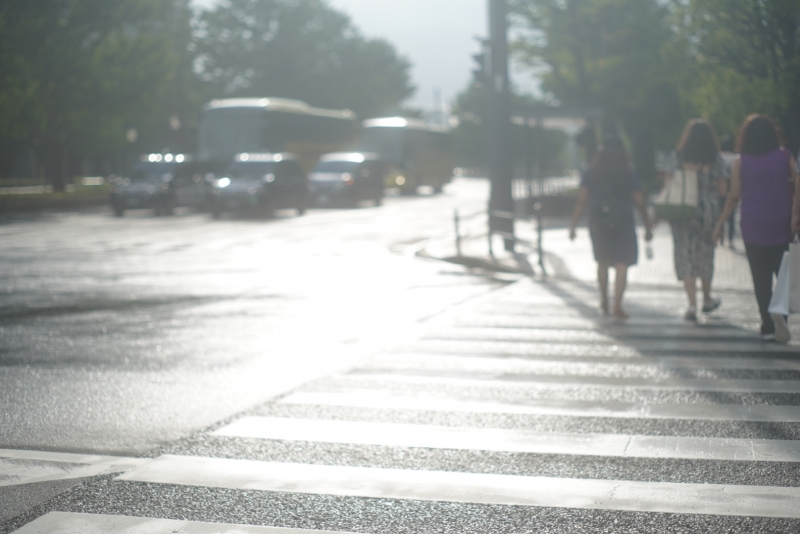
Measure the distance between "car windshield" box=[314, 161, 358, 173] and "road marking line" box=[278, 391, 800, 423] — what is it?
31119 mm

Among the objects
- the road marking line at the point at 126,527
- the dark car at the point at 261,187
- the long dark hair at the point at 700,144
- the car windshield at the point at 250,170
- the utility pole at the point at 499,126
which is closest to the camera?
the road marking line at the point at 126,527

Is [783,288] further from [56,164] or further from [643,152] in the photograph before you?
[643,152]

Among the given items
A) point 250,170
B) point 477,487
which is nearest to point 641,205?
point 477,487

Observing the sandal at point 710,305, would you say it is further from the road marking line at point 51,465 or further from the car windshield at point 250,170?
the car windshield at point 250,170

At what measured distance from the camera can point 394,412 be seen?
6129 millimetres

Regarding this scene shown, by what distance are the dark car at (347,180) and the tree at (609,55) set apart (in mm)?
14802

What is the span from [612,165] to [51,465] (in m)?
6.68

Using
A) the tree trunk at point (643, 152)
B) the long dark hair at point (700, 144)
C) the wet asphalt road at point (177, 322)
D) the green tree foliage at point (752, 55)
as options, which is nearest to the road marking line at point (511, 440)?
the wet asphalt road at point (177, 322)

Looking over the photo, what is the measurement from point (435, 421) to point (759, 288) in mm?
3950

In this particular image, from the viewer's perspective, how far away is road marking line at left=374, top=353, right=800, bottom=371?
7508 millimetres

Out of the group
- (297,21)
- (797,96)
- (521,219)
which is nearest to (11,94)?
(521,219)

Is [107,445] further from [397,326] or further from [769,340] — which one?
[769,340]

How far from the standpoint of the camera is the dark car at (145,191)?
31969mm

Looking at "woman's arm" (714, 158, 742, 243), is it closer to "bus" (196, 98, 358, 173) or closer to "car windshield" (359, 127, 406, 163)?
Result: "bus" (196, 98, 358, 173)
